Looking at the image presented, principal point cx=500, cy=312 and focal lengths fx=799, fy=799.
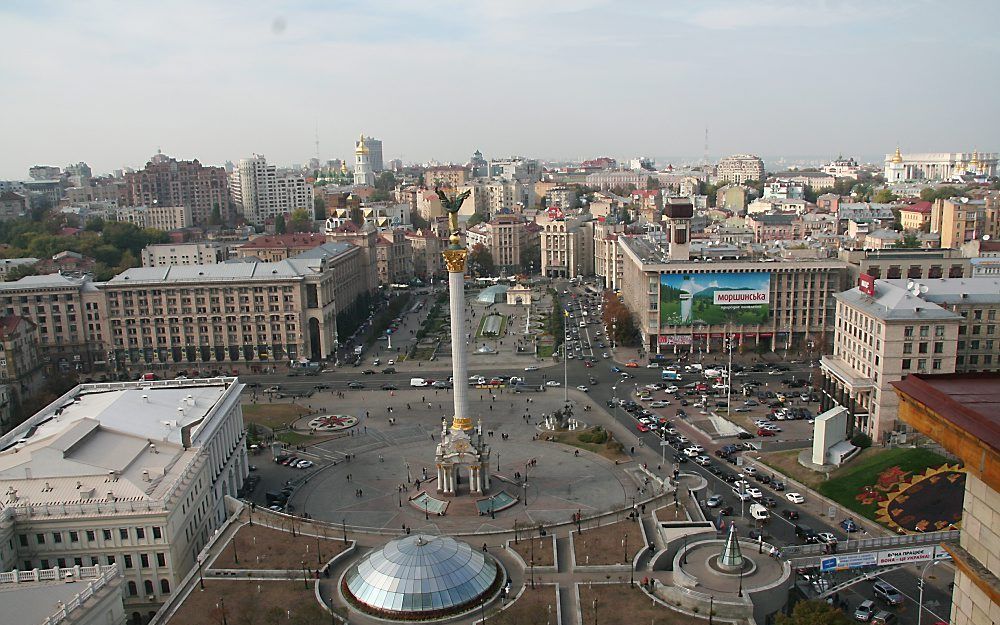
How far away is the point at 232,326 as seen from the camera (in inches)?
3647

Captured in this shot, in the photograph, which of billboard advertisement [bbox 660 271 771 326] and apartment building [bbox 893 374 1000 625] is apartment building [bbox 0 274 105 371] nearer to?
billboard advertisement [bbox 660 271 771 326]

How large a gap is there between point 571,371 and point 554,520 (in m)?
38.0

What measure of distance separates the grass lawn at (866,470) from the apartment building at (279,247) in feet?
294

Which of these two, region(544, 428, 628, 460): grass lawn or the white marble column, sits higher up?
the white marble column

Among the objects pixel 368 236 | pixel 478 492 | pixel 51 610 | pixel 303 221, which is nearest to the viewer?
pixel 51 610

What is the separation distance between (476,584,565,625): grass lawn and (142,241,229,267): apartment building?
360 ft

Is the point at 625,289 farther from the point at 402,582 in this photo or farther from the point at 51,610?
the point at 51,610

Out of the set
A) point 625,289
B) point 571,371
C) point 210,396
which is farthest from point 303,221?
point 210,396

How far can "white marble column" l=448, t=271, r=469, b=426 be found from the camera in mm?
55625

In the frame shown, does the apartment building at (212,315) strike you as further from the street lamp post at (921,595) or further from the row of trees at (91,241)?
the street lamp post at (921,595)

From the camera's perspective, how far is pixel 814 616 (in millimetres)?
32062

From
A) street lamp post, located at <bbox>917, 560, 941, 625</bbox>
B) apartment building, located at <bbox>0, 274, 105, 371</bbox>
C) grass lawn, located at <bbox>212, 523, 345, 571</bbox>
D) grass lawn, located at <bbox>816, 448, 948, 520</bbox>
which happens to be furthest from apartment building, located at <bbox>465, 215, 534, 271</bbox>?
street lamp post, located at <bbox>917, 560, 941, 625</bbox>

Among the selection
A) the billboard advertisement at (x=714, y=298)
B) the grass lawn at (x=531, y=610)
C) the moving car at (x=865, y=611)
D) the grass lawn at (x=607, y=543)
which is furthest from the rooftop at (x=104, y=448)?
the billboard advertisement at (x=714, y=298)

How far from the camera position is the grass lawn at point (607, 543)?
40.8m
